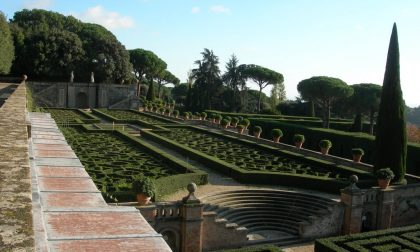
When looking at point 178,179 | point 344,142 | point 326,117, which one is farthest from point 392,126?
point 326,117

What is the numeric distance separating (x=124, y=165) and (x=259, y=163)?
23.8 ft

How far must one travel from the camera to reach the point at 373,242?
36.7ft

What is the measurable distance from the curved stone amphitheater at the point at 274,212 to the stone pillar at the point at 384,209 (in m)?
1.69

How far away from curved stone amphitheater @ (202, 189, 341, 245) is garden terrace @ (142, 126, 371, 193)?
1338 mm

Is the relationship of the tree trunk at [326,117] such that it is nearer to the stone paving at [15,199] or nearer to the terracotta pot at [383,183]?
the terracotta pot at [383,183]

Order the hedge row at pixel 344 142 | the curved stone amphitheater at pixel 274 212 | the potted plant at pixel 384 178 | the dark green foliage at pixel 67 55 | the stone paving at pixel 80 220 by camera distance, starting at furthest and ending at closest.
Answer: the dark green foliage at pixel 67 55, the hedge row at pixel 344 142, the potted plant at pixel 384 178, the curved stone amphitheater at pixel 274 212, the stone paving at pixel 80 220

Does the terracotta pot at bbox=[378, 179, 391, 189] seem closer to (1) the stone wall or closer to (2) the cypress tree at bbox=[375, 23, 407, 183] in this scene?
(2) the cypress tree at bbox=[375, 23, 407, 183]

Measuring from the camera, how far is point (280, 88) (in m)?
80.9

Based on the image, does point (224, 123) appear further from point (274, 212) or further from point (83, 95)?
point (83, 95)

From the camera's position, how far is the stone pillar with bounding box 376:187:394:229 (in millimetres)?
15648

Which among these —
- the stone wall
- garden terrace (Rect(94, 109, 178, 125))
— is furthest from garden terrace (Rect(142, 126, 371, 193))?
the stone wall

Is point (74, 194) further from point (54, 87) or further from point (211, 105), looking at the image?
point (211, 105)

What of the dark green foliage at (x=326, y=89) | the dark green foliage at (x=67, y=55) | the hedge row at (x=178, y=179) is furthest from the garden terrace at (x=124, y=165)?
the dark green foliage at (x=67, y=55)

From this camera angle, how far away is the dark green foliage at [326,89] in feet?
156
